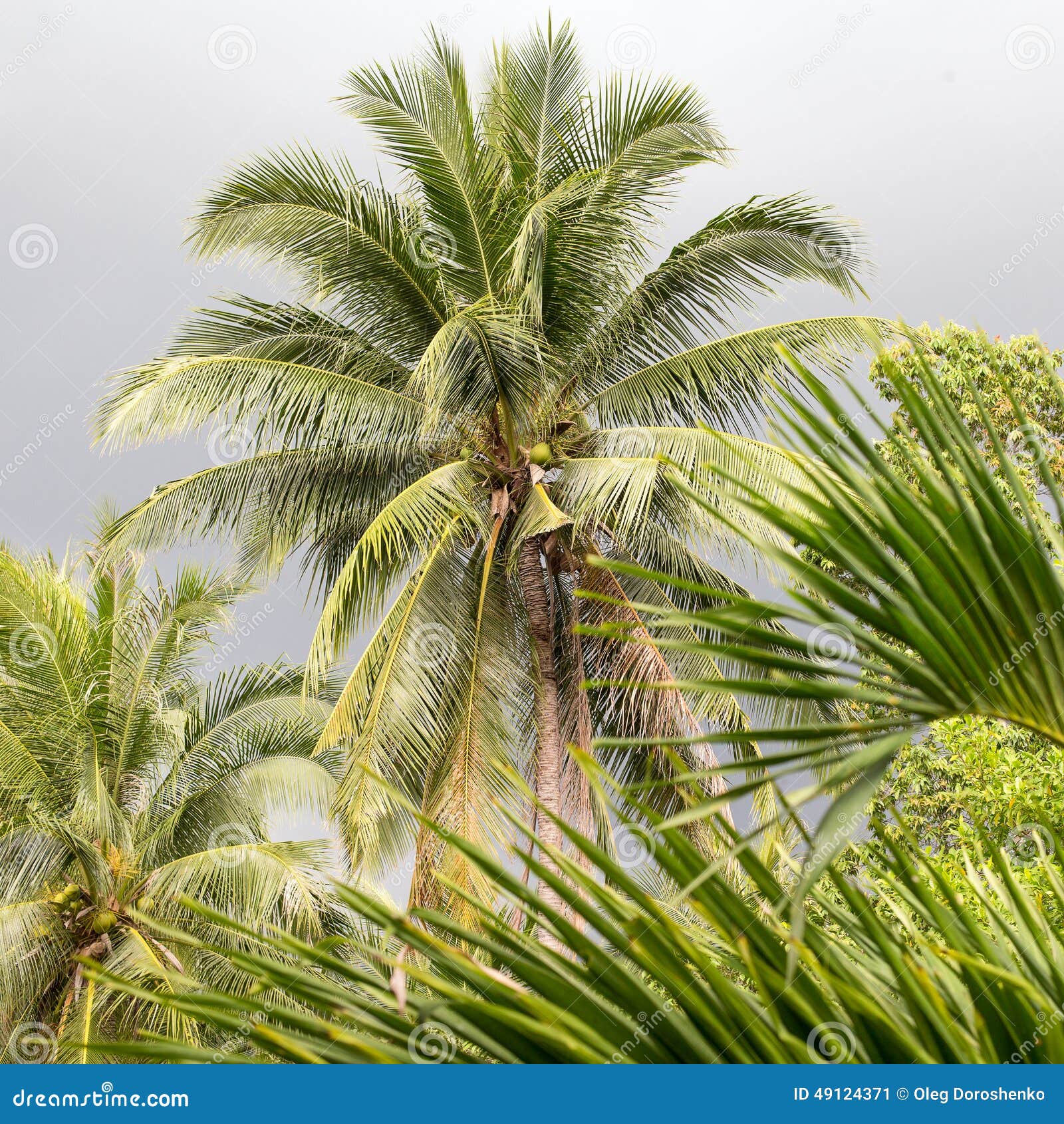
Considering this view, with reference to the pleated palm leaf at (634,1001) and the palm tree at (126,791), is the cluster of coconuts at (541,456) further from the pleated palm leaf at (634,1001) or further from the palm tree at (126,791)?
A: the pleated palm leaf at (634,1001)

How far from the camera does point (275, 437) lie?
10.2 meters

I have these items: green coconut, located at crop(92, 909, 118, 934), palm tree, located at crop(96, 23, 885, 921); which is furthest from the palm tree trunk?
A: green coconut, located at crop(92, 909, 118, 934)

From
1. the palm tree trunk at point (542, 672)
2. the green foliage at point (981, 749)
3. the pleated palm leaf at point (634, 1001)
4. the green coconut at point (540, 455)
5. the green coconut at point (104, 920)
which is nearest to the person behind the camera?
the pleated palm leaf at point (634, 1001)

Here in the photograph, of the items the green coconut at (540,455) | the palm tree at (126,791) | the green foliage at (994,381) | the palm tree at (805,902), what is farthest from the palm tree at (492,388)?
the palm tree at (805,902)

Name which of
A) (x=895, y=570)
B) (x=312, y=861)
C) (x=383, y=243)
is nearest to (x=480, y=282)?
(x=383, y=243)

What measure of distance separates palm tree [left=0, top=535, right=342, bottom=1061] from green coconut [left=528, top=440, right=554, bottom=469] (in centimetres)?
379

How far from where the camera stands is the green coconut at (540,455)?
966 cm

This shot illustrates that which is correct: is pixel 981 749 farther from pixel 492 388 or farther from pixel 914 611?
pixel 914 611

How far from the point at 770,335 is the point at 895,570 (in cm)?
856

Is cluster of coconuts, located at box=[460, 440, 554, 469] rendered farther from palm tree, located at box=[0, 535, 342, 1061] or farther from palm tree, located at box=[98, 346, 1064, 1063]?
palm tree, located at box=[98, 346, 1064, 1063]

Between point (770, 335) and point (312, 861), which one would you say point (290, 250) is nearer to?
point (770, 335)

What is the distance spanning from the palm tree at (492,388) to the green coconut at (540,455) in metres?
0.02

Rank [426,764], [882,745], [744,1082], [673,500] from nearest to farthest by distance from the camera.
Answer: [744,1082] → [882,745] → [426,764] → [673,500]

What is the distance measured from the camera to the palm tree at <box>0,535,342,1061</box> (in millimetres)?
9492
